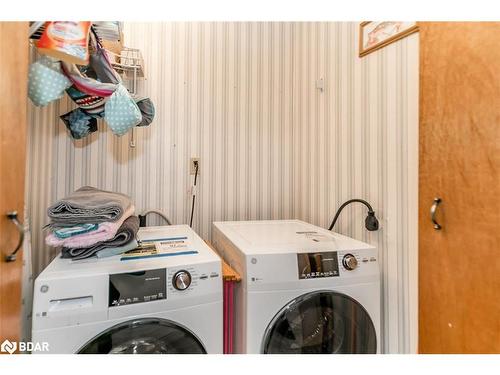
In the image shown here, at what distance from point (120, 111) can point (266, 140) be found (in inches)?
44.0

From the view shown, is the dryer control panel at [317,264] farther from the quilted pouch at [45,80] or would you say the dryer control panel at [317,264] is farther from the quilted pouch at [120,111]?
the quilted pouch at [45,80]

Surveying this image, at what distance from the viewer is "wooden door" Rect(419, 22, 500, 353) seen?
83cm

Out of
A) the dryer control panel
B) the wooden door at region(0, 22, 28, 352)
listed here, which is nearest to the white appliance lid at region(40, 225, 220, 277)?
the wooden door at region(0, 22, 28, 352)

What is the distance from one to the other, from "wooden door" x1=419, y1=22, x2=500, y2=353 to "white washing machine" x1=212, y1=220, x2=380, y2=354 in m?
0.21

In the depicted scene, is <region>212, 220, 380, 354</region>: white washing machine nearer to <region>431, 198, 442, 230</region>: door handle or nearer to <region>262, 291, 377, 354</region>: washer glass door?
<region>262, 291, 377, 354</region>: washer glass door

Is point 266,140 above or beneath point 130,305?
above

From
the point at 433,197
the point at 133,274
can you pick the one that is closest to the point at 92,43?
the point at 133,274

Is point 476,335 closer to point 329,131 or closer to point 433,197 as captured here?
point 433,197

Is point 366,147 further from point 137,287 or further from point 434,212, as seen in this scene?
point 137,287

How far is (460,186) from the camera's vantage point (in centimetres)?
91

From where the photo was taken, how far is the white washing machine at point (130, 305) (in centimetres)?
81

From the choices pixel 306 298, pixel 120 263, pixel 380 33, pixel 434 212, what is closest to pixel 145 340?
pixel 120 263

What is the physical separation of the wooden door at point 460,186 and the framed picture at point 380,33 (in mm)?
133

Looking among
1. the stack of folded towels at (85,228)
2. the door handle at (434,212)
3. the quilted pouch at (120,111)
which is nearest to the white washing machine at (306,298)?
the door handle at (434,212)
